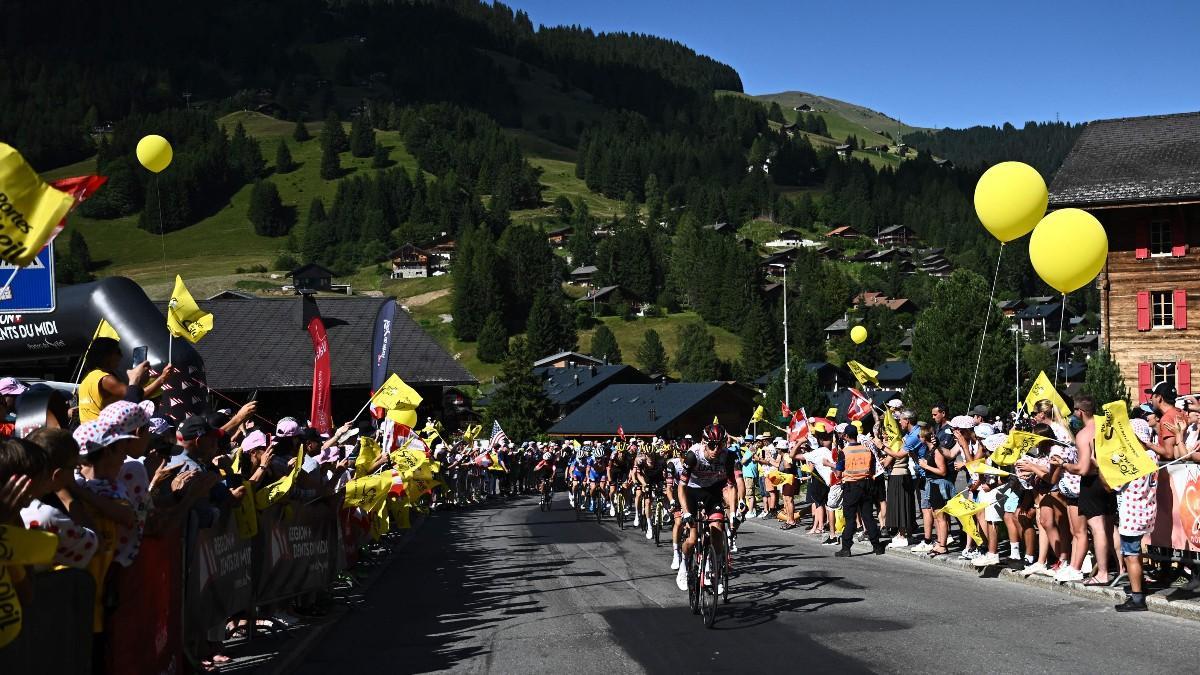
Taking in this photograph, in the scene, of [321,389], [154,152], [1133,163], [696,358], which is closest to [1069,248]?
[154,152]

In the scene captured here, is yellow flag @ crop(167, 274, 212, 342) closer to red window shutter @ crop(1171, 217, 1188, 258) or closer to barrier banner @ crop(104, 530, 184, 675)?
barrier banner @ crop(104, 530, 184, 675)

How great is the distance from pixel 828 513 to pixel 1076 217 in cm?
965

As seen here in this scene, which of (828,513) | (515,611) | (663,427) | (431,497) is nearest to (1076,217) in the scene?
(515,611)

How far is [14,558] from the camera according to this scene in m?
5.30

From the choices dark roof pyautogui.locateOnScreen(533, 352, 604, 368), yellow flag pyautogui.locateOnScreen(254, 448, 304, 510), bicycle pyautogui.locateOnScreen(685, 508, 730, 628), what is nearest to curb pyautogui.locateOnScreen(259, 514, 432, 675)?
yellow flag pyautogui.locateOnScreen(254, 448, 304, 510)

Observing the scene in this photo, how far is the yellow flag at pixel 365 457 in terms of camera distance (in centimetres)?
1484

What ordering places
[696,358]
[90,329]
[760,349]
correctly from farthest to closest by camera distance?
[760,349]
[696,358]
[90,329]

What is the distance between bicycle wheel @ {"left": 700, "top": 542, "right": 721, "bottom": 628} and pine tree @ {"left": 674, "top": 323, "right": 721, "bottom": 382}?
4901 inches

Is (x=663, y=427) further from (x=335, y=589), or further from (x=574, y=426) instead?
(x=335, y=589)

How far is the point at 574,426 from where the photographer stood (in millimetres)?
90500

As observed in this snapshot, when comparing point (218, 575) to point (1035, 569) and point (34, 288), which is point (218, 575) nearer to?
point (34, 288)

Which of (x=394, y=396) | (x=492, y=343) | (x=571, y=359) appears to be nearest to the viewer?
(x=394, y=396)

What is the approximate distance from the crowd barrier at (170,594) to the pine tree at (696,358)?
125 meters

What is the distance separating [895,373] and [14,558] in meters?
129
